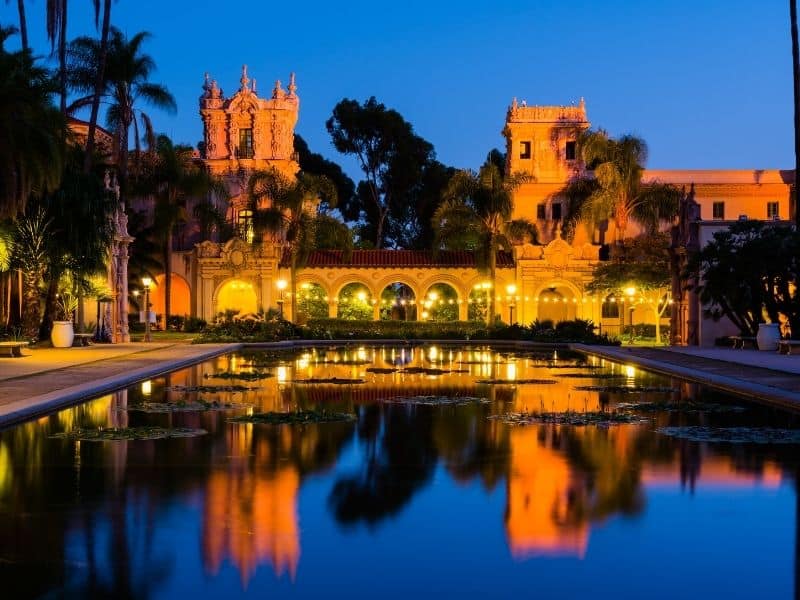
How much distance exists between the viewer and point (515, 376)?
26500 mm

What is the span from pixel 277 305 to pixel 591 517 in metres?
51.8

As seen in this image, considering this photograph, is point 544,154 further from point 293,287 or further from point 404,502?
point 404,502

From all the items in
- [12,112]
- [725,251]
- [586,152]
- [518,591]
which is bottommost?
[518,591]

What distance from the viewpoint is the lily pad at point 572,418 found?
15805 millimetres

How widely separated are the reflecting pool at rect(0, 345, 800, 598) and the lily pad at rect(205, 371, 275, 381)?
698 cm

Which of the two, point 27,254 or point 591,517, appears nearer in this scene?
point 591,517

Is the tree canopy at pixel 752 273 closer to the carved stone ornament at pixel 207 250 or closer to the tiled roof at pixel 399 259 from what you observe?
the tiled roof at pixel 399 259

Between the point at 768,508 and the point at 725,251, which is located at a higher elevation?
the point at 725,251

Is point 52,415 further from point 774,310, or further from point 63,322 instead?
point 774,310

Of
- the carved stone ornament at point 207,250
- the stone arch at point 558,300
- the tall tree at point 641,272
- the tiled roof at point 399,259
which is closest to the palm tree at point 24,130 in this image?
the carved stone ornament at point 207,250

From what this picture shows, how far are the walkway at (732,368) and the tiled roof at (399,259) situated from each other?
19069mm

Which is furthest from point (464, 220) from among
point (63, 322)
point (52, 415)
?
point (52, 415)

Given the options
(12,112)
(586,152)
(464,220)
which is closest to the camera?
(12,112)

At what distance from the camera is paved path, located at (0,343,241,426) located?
18.0m
